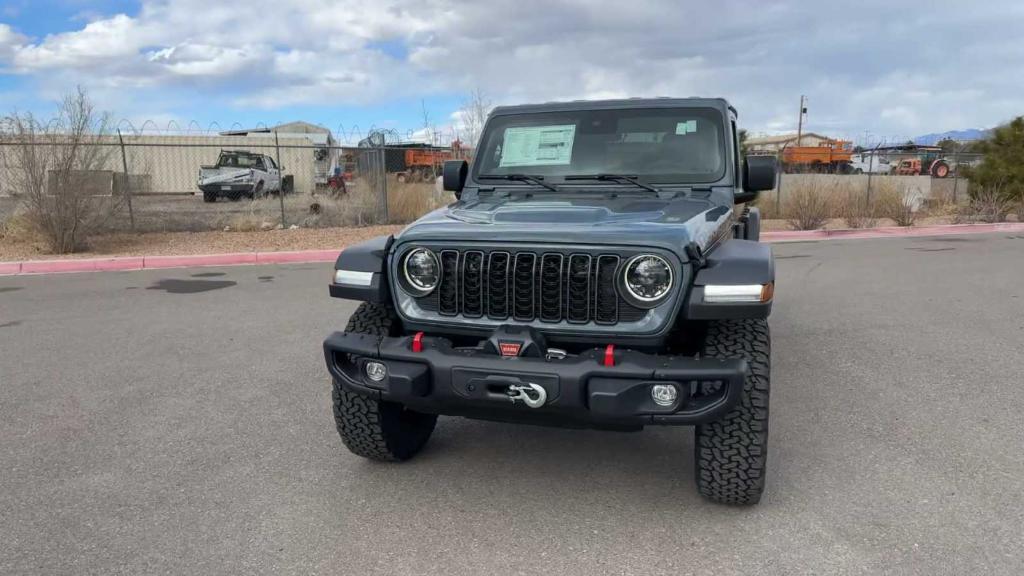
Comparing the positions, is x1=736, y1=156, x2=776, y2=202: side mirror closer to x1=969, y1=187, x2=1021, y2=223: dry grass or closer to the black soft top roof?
the black soft top roof

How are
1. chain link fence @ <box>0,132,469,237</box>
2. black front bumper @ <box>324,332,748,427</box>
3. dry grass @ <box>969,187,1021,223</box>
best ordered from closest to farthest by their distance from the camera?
1. black front bumper @ <box>324,332,748,427</box>
2. chain link fence @ <box>0,132,469,237</box>
3. dry grass @ <box>969,187,1021,223</box>

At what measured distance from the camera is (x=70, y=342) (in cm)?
623

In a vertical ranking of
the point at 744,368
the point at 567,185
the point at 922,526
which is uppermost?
the point at 567,185

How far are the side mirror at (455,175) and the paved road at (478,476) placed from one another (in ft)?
4.94

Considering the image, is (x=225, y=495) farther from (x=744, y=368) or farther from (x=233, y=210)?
(x=233, y=210)

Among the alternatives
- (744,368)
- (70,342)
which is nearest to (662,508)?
(744,368)

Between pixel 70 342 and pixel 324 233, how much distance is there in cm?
836

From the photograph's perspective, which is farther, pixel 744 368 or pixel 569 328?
pixel 569 328

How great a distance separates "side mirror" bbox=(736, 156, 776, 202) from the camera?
13.8ft

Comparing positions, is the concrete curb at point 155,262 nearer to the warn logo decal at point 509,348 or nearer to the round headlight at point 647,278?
the warn logo decal at point 509,348

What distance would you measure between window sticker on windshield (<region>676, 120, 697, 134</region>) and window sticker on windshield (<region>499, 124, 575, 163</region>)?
2.02 feet

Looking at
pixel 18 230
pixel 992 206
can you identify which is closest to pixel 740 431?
pixel 18 230

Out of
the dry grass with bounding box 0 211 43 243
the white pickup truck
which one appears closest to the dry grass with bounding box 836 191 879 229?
the white pickup truck

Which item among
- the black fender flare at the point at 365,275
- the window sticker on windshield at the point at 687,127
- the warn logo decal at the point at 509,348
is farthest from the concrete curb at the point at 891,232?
the warn logo decal at the point at 509,348
